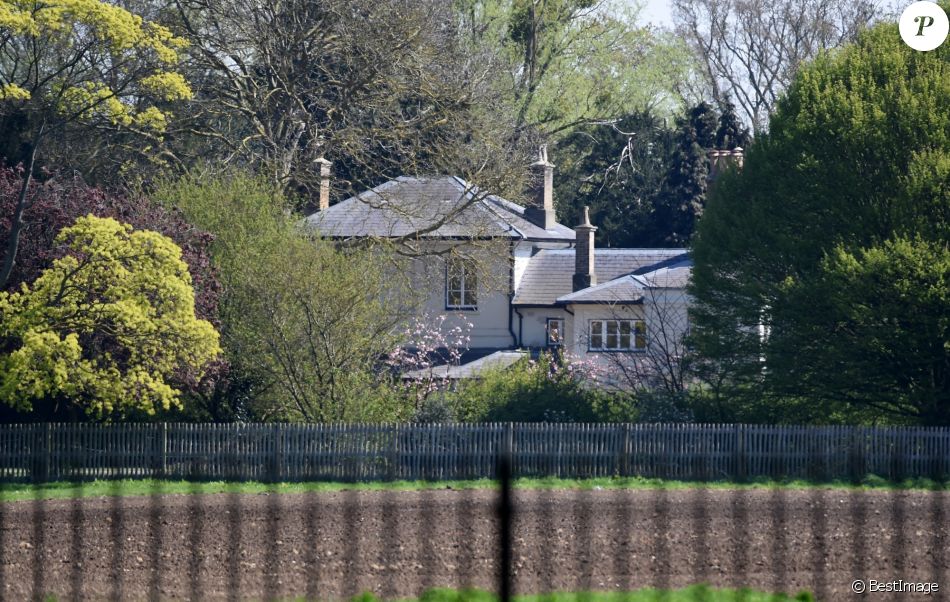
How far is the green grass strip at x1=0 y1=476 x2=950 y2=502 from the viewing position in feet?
81.5

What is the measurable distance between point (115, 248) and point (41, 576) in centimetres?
1093

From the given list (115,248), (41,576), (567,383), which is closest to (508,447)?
(567,383)

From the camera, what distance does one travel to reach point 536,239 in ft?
147

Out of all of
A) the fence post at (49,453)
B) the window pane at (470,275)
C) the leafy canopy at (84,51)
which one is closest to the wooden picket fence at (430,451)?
the fence post at (49,453)

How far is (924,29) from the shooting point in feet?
94.2

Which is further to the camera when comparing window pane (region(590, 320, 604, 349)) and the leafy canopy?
window pane (region(590, 320, 604, 349))

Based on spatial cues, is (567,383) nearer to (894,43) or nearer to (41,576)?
(894,43)

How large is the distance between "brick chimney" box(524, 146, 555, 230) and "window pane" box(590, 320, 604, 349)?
6.83m

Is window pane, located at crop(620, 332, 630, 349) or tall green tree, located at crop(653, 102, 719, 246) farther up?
tall green tree, located at crop(653, 102, 719, 246)

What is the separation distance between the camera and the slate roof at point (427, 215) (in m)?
36.9

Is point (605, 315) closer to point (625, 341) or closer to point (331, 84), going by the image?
point (625, 341)

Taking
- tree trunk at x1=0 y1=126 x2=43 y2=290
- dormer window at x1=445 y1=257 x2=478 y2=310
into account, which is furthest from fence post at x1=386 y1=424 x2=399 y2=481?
dormer window at x1=445 y1=257 x2=478 y2=310

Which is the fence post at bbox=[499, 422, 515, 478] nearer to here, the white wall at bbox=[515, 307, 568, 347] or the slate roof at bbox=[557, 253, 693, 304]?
the slate roof at bbox=[557, 253, 693, 304]

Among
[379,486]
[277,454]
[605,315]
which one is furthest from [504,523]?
[605,315]
